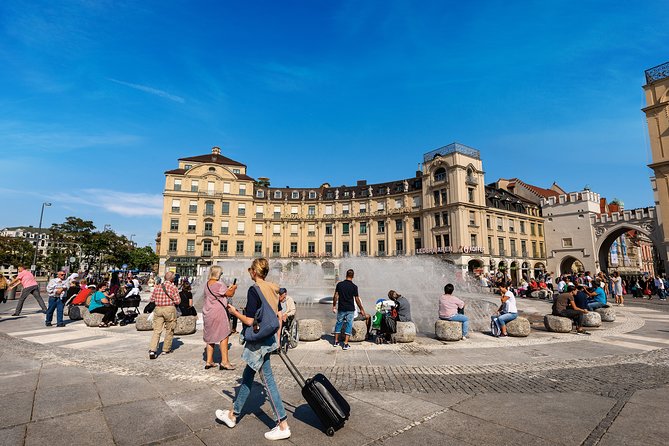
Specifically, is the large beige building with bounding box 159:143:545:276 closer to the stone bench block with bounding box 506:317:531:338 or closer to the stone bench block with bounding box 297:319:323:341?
the stone bench block with bounding box 506:317:531:338

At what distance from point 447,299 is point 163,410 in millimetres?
7717

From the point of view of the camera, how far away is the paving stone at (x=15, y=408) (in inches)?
156

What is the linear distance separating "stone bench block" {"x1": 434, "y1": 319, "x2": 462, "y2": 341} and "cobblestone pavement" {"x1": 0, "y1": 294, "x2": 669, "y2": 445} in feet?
0.97

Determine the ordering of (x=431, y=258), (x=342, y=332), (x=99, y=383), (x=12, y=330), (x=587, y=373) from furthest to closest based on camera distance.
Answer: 1. (x=431, y=258)
2. (x=12, y=330)
3. (x=342, y=332)
4. (x=587, y=373)
5. (x=99, y=383)

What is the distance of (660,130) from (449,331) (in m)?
33.0

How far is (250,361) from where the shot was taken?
3.83m

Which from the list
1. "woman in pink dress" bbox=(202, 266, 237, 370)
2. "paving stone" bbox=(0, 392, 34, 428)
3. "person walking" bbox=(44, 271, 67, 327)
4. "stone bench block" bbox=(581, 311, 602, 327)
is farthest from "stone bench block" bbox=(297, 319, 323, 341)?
"stone bench block" bbox=(581, 311, 602, 327)

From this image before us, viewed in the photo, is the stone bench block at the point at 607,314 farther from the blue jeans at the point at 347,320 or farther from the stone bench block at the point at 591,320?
the blue jeans at the point at 347,320

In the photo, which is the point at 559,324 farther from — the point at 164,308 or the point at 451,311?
Result: the point at 164,308

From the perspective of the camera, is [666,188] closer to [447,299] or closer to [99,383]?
[447,299]

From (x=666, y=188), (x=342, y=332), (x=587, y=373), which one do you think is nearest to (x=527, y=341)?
(x=587, y=373)

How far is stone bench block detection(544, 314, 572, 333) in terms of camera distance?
33.8ft

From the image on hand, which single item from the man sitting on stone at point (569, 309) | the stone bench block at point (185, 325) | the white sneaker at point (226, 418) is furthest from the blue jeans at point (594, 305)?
the stone bench block at point (185, 325)

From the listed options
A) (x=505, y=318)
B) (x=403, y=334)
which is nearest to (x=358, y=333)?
(x=403, y=334)
